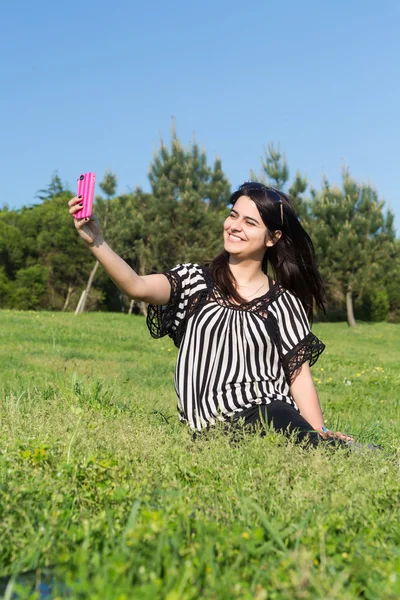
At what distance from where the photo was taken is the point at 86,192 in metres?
3.61

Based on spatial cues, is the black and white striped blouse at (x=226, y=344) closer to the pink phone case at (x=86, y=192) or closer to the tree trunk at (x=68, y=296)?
the pink phone case at (x=86, y=192)

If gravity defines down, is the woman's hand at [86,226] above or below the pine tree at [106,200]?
below

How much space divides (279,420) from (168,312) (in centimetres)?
106

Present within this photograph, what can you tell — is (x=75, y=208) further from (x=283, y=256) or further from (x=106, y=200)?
(x=106, y=200)

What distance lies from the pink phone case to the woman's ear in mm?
1389

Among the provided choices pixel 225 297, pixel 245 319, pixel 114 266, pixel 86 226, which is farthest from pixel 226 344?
pixel 86 226

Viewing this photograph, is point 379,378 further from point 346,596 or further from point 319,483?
point 346,596

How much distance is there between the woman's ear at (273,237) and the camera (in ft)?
15.0

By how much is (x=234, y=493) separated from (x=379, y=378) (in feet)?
31.5

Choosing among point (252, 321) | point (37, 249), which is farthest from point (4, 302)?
point (252, 321)

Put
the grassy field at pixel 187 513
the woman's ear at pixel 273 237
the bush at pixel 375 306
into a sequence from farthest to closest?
the bush at pixel 375 306 < the woman's ear at pixel 273 237 < the grassy field at pixel 187 513

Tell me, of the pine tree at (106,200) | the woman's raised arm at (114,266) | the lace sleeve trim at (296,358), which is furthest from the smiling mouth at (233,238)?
the pine tree at (106,200)

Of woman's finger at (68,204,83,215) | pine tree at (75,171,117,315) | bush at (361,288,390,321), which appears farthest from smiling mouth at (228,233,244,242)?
bush at (361,288,390,321)

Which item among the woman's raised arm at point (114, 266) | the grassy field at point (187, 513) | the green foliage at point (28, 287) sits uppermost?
the green foliage at point (28, 287)
